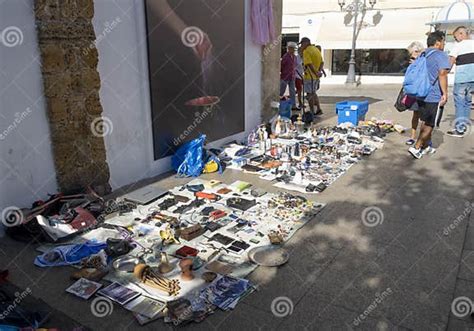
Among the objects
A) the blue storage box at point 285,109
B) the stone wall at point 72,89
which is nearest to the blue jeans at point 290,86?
the blue storage box at point 285,109

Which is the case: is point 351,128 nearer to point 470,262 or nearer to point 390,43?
point 470,262

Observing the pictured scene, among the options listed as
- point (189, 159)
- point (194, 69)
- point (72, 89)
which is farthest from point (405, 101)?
point (72, 89)

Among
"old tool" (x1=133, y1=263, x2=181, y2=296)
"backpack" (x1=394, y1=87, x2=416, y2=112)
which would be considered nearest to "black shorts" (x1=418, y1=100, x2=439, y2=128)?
"backpack" (x1=394, y1=87, x2=416, y2=112)

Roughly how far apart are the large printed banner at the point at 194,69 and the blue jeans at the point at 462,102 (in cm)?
405

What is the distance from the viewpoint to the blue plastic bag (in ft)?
20.4

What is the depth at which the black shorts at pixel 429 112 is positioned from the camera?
21.5 feet

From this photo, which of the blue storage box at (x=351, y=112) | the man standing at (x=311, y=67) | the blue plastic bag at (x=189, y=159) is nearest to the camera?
the blue plastic bag at (x=189, y=159)

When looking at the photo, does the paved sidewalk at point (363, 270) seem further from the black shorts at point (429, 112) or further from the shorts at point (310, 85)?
the shorts at point (310, 85)

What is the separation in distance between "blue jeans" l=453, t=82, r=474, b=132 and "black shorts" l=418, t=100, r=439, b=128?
173cm

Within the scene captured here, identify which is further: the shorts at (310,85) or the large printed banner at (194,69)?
the shorts at (310,85)

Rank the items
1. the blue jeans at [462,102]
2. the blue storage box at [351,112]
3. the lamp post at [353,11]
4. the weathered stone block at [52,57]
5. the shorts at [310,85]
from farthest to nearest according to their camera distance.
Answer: the lamp post at [353,11]
the shorts at [310,85]
the blue storage box at [351,112]
the blue jeans at [462,102]
the weathered stone block at [52,57]

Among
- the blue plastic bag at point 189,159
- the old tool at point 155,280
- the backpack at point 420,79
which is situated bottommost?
the old tool at point 155,280

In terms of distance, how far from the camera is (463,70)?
771cm

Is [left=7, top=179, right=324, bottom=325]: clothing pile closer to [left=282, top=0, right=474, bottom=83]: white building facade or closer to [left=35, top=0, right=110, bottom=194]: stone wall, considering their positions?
[left=35, top=0, right=110, bottom=194]: stone wall
